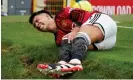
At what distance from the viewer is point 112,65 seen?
466cm

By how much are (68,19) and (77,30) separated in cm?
28

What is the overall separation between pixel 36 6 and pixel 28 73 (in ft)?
41.3

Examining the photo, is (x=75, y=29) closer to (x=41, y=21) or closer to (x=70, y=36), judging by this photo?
(x=70, y=36)

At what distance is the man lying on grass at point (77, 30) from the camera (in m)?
4.56

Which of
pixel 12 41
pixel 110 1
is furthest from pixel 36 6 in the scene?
pixel 12 41

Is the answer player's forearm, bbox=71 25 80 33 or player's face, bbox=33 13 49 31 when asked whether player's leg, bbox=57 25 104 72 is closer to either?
player's forearm, bbox=71 25 80 33

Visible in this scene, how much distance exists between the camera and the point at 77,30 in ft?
16.1

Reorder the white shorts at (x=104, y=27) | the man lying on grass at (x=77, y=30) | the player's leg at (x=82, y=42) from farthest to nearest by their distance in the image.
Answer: the white shorts at (x=104, y=27)
the man lying on grass at (x=77, y=30)
the player's leg at (x=82, y=42)

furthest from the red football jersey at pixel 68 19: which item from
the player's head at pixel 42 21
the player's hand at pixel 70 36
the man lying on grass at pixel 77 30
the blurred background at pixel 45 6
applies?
the blurred background at pixel 45 6

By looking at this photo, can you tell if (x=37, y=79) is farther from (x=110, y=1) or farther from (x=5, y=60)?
(x=110, y=1)

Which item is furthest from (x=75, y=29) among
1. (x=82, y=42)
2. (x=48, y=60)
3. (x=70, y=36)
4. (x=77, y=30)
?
(x=48, y=60)

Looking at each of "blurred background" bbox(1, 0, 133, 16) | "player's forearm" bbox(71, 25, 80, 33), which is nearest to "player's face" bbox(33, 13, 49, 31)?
"player's forearm" bbox(71, 25, 80, 33)

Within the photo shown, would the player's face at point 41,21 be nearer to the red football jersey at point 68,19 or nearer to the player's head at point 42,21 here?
the player's head at point 42,21

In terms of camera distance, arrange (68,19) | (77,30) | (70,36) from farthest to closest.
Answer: (68,19)
(77,30)
(70,36)
